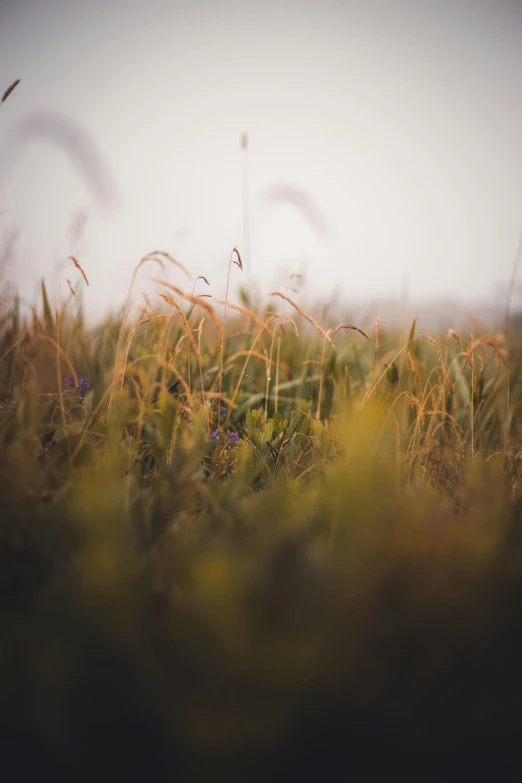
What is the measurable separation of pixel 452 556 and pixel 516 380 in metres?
1.74

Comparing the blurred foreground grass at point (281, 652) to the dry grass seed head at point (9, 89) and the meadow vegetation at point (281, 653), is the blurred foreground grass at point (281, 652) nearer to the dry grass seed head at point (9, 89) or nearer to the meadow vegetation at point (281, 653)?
the meadow vegetation at point (281, 653)

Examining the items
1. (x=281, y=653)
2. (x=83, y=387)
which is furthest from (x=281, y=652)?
(x=83, y=387)

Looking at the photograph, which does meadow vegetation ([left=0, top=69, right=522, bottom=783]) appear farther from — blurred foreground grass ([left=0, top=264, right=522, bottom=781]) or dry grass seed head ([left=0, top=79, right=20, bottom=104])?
dry grass seed head ([left=0, top=79, right=20, bottom=104])

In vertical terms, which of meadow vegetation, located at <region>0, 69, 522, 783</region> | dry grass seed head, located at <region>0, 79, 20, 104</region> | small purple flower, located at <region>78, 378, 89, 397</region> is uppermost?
dry grass seed head, located at <region>0, 79, 20, 104</region>

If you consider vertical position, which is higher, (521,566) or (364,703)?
(521,566)

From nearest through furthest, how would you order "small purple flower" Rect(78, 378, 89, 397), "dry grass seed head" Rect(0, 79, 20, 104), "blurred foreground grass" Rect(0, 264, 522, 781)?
"blurred foreground grass" Rect(0, 264, 522, 781) → "dry grass seed head" Rect(0, 79, 20, 104) → "small purple flower" Rect(78, 378, 89, 397)

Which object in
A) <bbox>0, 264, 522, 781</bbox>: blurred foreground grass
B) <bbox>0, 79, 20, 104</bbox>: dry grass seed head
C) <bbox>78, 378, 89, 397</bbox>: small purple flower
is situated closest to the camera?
<bbox>0, 264, 522, 781</bbox>: blurred foreground grass

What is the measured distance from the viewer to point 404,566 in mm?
625

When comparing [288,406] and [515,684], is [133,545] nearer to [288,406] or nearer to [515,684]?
[515,684]

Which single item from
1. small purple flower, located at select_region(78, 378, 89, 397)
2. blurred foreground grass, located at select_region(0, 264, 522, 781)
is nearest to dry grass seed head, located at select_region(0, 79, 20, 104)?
small purple flower, located at select_region(78, 378, 89, 397)

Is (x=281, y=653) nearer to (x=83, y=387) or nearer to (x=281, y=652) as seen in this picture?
(x=281, y=652)

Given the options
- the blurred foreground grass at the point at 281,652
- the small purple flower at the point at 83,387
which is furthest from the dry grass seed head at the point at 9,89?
the blurred foreground grass at the point at 281,652

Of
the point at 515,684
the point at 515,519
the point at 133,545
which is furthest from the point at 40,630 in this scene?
the point at 515,519

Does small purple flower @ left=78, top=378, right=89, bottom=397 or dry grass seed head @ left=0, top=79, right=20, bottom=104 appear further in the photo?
small purple flower @ left=78, top=378, right=89, bottom=397
